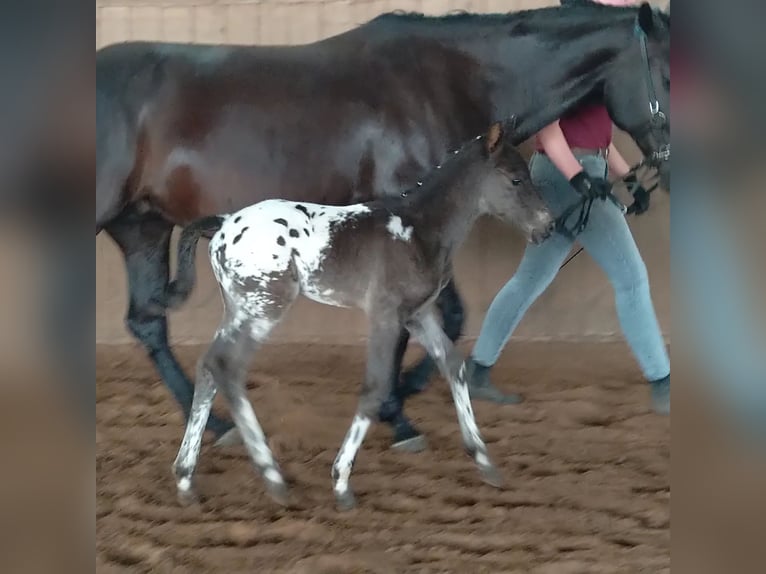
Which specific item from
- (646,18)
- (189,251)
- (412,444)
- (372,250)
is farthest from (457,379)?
(646,18)

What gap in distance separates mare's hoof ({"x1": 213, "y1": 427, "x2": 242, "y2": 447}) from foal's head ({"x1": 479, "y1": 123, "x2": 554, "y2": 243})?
0.51 m

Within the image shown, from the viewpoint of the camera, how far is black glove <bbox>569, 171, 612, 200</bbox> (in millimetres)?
1145

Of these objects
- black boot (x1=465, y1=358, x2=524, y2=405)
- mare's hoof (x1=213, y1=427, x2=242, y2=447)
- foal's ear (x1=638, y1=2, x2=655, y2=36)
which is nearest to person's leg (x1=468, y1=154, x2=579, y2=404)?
black boot (x1=465, y1=358, x2=524, y2=405)

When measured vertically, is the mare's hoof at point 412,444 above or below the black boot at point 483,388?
below

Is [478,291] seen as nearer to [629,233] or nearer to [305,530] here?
[629,233]

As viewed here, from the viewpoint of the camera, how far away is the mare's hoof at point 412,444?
117 centimetres

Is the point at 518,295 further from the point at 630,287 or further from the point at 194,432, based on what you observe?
the point at 194,432

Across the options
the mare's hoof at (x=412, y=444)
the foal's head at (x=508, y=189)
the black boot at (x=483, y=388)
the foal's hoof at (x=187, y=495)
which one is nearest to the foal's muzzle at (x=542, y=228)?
the foal's head at (x=508, y=189)

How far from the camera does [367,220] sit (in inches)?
43.6

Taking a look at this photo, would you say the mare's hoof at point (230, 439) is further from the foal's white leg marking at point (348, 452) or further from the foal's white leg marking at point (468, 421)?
the foal's white leg marking at point (468, 421)

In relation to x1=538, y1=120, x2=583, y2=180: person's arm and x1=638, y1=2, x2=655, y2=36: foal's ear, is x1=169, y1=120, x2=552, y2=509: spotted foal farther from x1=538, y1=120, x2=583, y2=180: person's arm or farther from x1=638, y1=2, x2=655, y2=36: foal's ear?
x1=638, y1=2, x2=655, y2=36: foal's ear

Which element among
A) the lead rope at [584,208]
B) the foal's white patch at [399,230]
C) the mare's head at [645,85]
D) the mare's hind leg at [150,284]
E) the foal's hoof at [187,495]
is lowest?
the foal's hoof at [187,495]

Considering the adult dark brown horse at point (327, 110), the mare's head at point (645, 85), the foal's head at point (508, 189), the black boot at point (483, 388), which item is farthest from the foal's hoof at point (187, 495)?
the mare's head at point (645, 85)

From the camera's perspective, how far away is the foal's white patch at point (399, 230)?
1099mm
